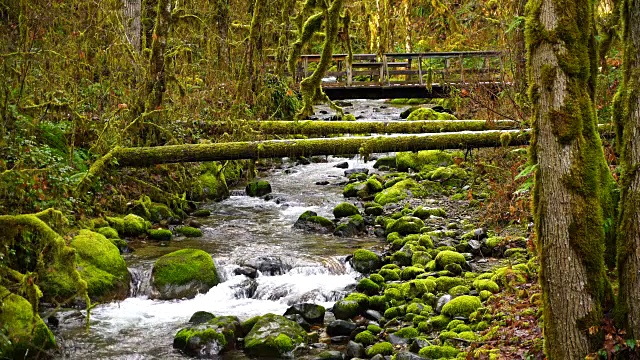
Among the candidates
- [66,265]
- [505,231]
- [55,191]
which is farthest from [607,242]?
[55,191]

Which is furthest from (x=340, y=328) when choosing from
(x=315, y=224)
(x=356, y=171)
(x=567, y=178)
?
(x=356, y=171)

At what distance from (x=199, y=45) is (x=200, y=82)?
1.00 m

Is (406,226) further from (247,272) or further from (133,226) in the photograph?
(133,226)

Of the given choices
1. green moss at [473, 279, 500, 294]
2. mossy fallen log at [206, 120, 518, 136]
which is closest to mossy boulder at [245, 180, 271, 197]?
mossy fallen log at [206, 120, 518, 136]

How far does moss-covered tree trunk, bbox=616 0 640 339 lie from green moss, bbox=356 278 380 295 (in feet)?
16.3

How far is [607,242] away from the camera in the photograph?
5723 mm

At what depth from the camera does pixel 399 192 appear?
626 inches

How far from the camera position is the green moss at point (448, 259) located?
33.9 feet

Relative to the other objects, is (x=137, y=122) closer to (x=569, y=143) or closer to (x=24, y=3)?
(x=24, y=3)

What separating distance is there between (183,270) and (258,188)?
22.2ft

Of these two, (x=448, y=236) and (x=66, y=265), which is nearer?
(x=66, y=265)

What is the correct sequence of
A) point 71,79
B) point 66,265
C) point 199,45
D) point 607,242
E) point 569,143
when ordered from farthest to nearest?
point 199,45 < point 71,79 < point 66,265 < point 607,242 < point 569,143

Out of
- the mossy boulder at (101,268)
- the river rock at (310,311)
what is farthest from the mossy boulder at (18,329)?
the river rock at (310,311)

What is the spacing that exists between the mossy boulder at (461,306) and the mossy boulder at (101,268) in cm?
490
